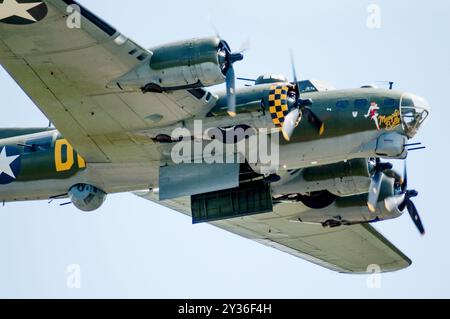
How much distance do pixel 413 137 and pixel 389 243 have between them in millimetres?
10446

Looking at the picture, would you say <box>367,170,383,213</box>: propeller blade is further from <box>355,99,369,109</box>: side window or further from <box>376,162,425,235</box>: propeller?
<box>355,99,369,109</box>: side window

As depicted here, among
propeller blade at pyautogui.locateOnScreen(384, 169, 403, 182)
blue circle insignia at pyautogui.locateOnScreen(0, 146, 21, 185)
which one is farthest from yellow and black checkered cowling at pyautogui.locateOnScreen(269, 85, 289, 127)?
blue circle insignia at pyautogui.locateOnScreen(0, 146, 21, 185)

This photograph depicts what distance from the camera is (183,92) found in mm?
32062

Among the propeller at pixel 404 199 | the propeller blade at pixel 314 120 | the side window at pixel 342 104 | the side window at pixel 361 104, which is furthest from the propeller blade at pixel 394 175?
the propeller blade at pixel 314 120

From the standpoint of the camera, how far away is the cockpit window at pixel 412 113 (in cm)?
3341

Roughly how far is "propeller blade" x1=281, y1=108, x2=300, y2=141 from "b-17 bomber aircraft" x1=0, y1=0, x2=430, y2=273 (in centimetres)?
4

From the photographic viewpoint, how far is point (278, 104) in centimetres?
3212

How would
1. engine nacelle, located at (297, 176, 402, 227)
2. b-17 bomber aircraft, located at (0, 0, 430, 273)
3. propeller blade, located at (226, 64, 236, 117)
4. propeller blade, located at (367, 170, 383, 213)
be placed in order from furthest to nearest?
engine nacelle, located at (297, 176, 402, 227)
propeller blade, located at (367, 170, 383, 213)
propeller blade, located at (226, 64, 236, 117)
b-17 bomber aircraft, located at (0, 0, 430, 273)

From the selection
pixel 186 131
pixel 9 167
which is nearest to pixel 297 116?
pixel 186 131

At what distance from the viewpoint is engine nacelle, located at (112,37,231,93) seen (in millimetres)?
30083

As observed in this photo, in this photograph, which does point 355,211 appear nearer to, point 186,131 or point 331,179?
point 331,179

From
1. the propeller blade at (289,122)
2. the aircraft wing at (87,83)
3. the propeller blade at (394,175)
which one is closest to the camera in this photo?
the aircraft wing at (87,83)

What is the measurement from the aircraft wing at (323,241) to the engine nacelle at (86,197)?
532cm

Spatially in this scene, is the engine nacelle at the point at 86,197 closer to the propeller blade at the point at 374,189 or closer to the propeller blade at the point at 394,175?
the propeller blade at the point at 374,189
